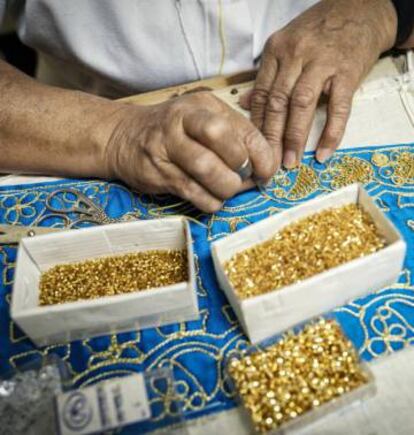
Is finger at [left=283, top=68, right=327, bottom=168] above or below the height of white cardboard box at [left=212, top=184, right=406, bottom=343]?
above

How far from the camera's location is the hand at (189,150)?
2.54 ft

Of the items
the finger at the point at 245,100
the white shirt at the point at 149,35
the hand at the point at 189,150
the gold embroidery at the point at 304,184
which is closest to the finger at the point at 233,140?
the hand at the point at 189,150

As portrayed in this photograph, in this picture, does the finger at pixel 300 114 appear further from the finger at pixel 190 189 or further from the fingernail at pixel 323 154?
the finger at pixel 190 189

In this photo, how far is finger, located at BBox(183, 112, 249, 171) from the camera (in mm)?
750

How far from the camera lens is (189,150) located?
789 millimetres

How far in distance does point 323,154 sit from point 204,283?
1.27 ft

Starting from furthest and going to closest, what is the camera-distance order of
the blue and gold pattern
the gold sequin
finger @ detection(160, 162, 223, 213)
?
the gold sequin, finger @ detection(160, 162, 223, 213), the blue and gold pattern

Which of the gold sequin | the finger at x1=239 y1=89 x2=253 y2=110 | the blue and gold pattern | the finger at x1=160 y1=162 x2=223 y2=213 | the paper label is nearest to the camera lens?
the paper label

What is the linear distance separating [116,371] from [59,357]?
0.31 ft

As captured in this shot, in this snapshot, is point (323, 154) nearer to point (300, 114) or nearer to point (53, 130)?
point (300, 114)

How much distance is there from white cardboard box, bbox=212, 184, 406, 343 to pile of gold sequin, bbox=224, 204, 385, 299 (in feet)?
0.05

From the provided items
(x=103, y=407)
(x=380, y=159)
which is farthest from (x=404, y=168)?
(x=103, y=407)

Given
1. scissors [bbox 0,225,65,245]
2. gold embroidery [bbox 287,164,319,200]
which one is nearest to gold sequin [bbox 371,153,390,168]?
gold embroidery [bbox 287,164,319,200]

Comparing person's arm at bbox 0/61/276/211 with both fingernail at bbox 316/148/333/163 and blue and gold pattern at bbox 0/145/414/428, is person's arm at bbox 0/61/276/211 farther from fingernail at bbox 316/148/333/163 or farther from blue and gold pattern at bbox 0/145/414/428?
fingernail at bbox 316/148/333/163
